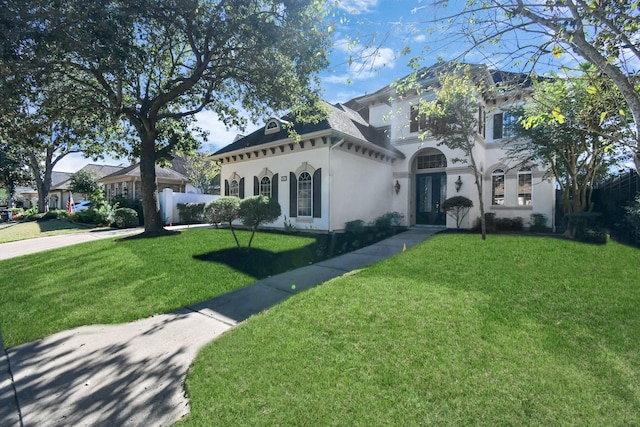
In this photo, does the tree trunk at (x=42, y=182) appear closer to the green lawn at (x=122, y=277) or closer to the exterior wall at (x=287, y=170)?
the exterior wall at (x=287, y=170)

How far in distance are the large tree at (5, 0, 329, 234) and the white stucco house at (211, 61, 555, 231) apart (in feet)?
6.44

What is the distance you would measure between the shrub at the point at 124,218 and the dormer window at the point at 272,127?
9.06 meters

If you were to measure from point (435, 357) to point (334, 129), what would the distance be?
367 inches

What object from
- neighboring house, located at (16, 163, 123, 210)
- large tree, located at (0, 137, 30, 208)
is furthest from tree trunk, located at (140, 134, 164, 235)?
neighboring house, located at (16, 163, 123, 210)

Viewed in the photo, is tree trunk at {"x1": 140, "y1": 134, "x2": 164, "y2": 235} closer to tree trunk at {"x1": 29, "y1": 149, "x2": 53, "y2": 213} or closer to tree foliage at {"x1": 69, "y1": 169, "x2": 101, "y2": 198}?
tree foliage at {"x1": 69, "y1": 169, "x2": 101, "y2": 198}

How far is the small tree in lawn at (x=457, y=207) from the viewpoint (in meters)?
12.1

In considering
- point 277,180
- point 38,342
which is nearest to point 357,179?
point 277,180

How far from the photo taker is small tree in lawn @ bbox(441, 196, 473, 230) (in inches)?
475

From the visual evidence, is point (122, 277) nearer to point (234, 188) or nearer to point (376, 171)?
point (234, 188)

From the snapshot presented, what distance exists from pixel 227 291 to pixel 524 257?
256 inches

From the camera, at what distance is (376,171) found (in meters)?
13.9

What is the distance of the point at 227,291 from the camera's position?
5.52 m

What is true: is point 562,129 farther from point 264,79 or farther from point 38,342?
point 38,342

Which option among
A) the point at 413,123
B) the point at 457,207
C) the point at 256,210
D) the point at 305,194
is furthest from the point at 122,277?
the point at 413,123
